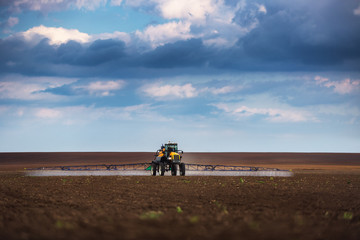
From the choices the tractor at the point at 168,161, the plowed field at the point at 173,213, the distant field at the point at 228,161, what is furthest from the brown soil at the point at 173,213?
the distant field at the point at 228,161

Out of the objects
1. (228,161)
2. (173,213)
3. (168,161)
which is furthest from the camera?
(228,161)

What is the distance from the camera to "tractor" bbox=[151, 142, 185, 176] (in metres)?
36.1

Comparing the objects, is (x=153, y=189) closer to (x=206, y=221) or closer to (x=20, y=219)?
(x=20, y=219)

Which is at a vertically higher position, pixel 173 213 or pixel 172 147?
pixel 172 147

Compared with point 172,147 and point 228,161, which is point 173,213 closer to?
point 172,147

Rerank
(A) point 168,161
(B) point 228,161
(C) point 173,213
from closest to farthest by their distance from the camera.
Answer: (C) point 173,213 → (A) point 168,161 → (B) point 228,161

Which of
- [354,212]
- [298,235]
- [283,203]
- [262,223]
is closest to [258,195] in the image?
[283,203]

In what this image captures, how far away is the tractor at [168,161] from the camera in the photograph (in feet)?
118

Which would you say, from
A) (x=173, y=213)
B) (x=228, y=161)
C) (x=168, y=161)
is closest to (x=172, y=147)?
(x=168, y=161)

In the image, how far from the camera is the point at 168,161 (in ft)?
120

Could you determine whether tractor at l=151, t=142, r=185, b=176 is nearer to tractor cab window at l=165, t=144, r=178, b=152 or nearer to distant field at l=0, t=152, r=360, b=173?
tractor cab window at l=165, t=144, r=178, b=152

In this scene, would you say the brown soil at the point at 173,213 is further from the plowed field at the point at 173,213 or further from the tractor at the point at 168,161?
the tractor at the point at 168,161

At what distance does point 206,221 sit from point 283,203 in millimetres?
7420

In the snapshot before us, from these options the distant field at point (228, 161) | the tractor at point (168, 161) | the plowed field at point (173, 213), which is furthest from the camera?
the distant field at point (228, 161)
